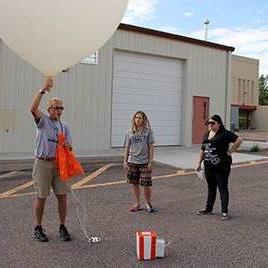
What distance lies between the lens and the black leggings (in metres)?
7.22

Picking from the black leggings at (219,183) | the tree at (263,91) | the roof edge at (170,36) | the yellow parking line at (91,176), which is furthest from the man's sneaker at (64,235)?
the tree at (263,91)

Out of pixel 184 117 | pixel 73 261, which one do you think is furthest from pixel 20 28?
pixel 184 117

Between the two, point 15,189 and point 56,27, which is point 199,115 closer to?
point 15,189

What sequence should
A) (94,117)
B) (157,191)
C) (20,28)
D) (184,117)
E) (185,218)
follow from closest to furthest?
(20,28) < (185,218) < (157,191) < (94,117) < (184,117)

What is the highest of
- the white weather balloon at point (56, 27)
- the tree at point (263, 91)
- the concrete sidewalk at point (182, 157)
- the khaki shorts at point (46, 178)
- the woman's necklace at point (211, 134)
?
the tree at point (263, 91)

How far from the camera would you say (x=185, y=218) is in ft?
23.5

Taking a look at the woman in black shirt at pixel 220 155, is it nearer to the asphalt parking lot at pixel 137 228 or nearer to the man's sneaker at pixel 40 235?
the asphalt parking lot at pixel 137 228

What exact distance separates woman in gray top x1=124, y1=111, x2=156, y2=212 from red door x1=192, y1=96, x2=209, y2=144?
38.7ft

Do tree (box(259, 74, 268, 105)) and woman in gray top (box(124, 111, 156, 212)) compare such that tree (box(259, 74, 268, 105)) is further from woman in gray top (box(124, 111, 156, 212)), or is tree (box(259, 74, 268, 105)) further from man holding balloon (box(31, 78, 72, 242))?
man holding balloon (box(31, 78, 72, 242))

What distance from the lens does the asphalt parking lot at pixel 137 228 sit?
203 inches

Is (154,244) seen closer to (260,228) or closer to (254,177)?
(260,228)

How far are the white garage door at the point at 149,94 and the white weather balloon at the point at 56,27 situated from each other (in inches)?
459

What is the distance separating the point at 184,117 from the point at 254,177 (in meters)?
7.38

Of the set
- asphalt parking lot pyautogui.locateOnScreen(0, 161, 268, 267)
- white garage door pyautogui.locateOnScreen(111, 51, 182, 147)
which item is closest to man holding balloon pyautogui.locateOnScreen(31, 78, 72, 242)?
asphalt parking lot pyautogui.locateOnScreen(0, 161, 268, 267)
